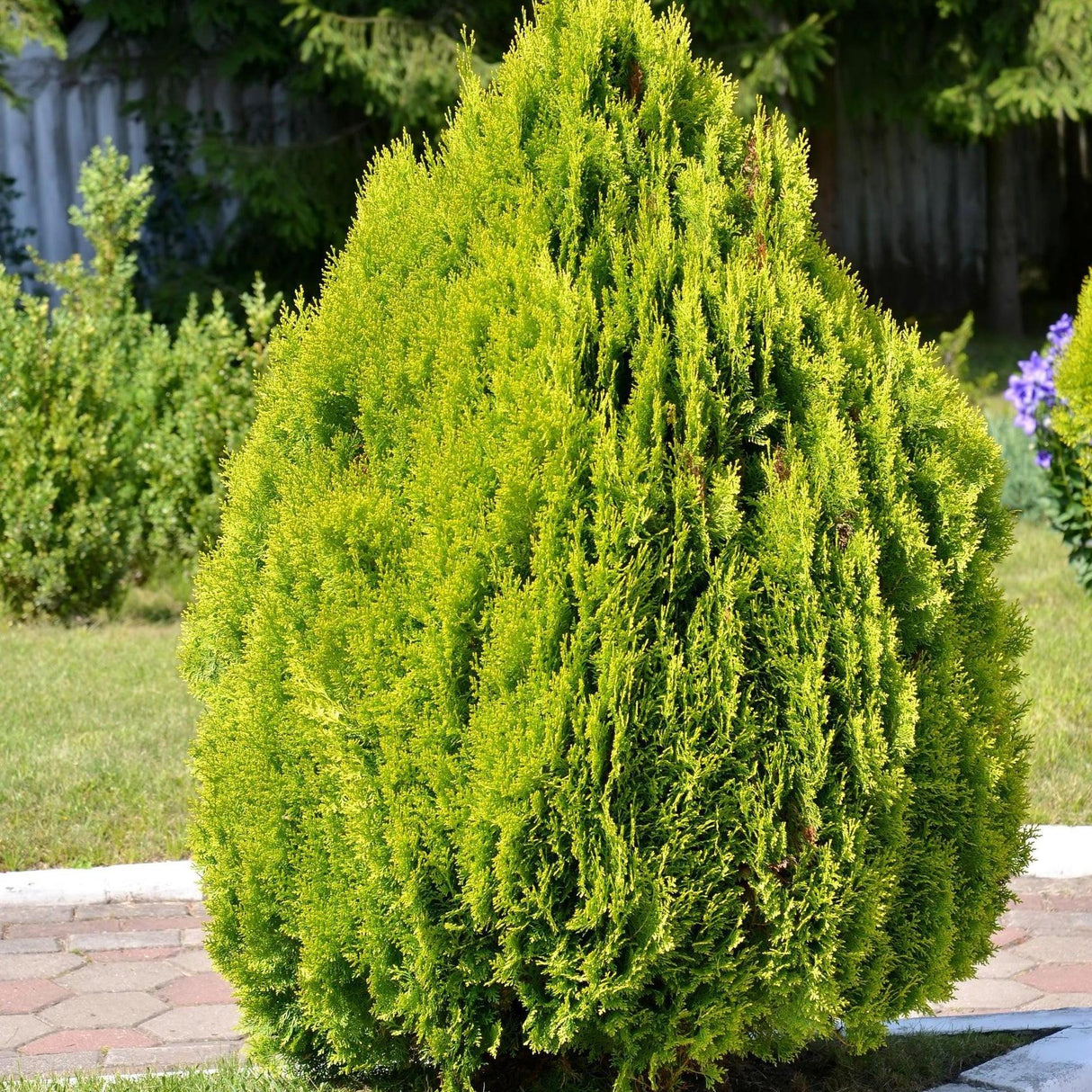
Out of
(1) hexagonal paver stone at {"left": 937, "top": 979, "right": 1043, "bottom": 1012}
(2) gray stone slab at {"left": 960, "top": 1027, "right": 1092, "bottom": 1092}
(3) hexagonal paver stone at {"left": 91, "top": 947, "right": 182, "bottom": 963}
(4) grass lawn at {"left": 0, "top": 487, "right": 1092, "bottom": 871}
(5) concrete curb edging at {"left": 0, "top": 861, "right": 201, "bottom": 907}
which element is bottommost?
(1) hexagonal paver stone at {"left": 937, "top": 979, "right": 1043, "bottom": 1012}

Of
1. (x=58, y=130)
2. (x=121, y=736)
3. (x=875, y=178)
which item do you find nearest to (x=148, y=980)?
(x=121, y=736)

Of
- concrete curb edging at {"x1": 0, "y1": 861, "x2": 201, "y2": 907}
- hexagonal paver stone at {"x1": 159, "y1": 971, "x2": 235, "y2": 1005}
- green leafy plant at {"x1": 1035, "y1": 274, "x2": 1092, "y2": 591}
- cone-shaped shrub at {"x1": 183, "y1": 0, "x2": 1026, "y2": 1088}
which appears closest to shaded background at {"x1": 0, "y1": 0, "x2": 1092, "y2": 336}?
green leafy plant at {"x1": 1035, "y1": 274, "x2": 1092, "y2": 591}

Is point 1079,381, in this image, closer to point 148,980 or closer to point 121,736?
point 121,736

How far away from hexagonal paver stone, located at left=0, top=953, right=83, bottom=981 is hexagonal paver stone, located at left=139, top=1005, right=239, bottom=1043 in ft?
1.51

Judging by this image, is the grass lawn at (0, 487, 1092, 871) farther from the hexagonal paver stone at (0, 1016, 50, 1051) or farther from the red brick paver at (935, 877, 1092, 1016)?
the hexagonal paver stone at (0, 1016, 50, 1051)

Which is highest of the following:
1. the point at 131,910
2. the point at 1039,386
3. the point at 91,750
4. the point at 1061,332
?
the point at 1061,332

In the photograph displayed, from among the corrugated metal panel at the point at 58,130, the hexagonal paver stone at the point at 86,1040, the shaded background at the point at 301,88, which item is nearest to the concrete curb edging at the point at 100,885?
the hexagonal paver stone at the point at 86,1040

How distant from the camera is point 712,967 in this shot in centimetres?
281

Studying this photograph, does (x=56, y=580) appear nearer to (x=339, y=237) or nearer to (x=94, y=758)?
(x=94, y=758)

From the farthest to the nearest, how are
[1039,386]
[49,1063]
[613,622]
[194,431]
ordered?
[1039,386]
[194,431]
[49,1063]
[613,622]

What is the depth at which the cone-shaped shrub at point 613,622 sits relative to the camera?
2717 mm

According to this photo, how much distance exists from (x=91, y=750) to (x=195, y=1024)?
195 centimetres

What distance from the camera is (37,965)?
4.34 metres

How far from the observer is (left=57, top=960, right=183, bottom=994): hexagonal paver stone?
4199 millimetres
